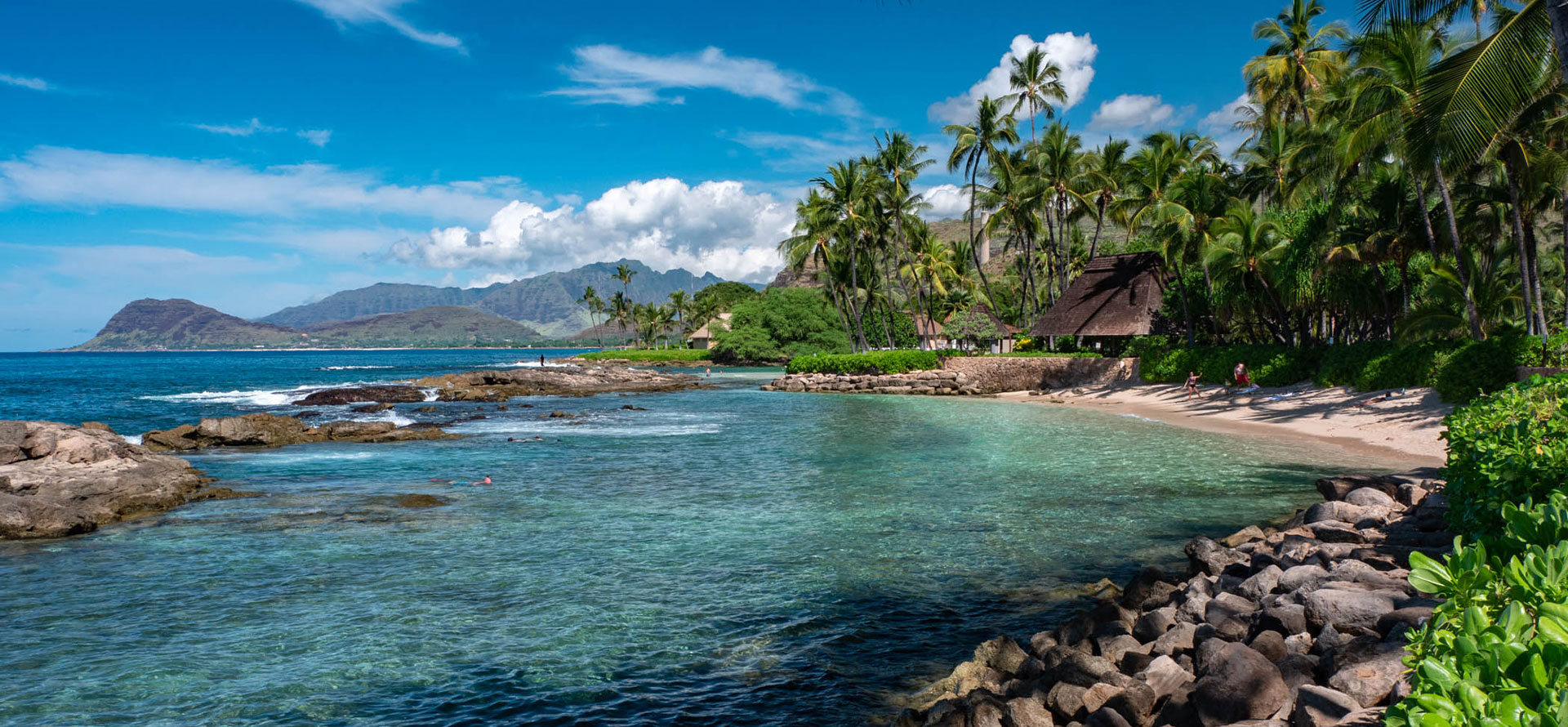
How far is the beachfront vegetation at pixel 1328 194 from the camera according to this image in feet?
36.1

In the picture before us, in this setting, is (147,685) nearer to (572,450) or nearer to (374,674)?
(374,674)

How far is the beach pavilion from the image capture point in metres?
43.7

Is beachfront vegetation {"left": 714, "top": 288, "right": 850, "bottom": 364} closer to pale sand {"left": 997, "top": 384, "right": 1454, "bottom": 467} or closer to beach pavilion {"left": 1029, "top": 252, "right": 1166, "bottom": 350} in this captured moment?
beach pavilion {"left": 1029, "top": 252, "right": 1166, "bottom": 350}

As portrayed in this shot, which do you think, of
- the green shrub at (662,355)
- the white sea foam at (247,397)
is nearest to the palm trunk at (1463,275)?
the white sea foam at (247,397)

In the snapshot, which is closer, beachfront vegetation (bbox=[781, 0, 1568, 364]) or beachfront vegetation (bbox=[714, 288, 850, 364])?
beachfront vegetation (bbox=[781, 0, 1568, 364])

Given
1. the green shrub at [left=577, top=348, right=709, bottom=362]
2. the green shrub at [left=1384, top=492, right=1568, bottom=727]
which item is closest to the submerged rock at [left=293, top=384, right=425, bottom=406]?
the green shrub at [left=1384, top=492, right=1568, bottom=727]

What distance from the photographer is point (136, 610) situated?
357 inches

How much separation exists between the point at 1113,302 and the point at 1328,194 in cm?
1249

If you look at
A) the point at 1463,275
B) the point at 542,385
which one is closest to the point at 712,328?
the point at 542,385

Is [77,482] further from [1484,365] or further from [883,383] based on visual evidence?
[883,383]

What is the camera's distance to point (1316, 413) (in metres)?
26.1

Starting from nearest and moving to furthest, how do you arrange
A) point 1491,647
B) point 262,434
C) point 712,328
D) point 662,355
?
1. point 1491,647
2. point 262,434
3. point 662,355
4. point 712,328

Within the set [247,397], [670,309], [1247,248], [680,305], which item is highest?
[680,305]

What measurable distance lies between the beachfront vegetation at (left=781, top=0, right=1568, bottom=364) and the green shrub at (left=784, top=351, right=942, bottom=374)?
298 inches
